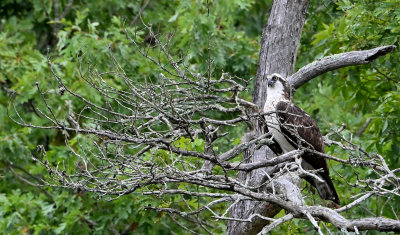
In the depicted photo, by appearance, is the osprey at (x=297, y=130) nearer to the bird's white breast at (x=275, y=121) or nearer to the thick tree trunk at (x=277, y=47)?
the bird's white breast at (x=275, y=121)

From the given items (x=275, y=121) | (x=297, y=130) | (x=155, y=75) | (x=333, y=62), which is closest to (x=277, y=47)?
(x=333, y=62)

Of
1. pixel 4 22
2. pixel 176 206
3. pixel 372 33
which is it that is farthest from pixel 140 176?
pixel 4 22

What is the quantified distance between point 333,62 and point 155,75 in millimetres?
2594

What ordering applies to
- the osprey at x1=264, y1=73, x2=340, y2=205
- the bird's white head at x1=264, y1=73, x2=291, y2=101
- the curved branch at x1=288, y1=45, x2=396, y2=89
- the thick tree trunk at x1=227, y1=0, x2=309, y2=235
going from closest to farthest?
1. the curved branch at x1=288, y1=45, x2=396, y2=89
2. the osprey at x1=264, y1=73, x2=340, y2=205
3. the bird's white head at x1=264, y1=73, x2=291, y2=101
4. the thick tree trunk at x1=227, y1=0, x2=309, y2=235

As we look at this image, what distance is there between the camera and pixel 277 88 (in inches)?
288

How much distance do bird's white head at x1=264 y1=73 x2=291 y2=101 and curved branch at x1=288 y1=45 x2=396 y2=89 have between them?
8 centimetres

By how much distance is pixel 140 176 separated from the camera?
561 centimetres

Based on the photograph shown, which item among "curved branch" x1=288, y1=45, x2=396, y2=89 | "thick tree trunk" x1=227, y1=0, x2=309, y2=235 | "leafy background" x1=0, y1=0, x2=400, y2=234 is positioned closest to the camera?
"curved branch" x1=288, y1=45, x2=396, y2=89

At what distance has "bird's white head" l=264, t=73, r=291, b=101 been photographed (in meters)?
7.30

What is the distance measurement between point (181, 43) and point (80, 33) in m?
1.38

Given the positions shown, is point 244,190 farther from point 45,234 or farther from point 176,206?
point 45,234

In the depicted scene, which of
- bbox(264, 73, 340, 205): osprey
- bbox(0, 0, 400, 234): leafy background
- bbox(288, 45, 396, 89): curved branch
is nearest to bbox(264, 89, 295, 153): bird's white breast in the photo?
bbox(264, 73, 340, 205): osprey

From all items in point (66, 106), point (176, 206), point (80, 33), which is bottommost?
point (176, 206)

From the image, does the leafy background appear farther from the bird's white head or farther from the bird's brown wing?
the bird's white head
